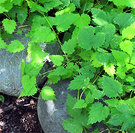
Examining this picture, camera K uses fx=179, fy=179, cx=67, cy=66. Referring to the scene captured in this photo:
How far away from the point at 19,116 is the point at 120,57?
1261 mm

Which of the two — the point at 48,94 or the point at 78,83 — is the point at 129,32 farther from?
the point at 48,94

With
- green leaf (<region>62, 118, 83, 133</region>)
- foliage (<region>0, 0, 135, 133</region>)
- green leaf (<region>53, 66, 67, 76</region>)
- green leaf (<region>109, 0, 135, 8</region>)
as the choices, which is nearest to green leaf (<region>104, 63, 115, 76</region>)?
foliage (<region>0, 0, 135, 133</region>)

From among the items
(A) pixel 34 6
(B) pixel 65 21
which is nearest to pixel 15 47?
(A) pixel 34 6

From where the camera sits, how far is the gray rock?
5.24ft

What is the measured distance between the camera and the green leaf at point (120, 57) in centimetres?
141

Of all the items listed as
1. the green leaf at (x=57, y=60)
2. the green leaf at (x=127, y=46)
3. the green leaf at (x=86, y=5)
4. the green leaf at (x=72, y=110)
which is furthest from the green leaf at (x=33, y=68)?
the green leaf at (x=86, y=5)

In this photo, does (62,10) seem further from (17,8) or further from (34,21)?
(17,8)

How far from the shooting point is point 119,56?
55.9 inches

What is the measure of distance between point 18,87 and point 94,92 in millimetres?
919

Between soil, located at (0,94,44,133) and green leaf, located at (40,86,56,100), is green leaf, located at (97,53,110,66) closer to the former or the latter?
green leaf, located at (40,86,56,100)

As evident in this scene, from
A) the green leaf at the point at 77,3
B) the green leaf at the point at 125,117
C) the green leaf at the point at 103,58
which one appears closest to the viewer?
the green leaf at the point at 125,117

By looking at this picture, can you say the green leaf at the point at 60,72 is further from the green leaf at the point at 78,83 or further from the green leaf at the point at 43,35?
the green leaf at the point at 43,35

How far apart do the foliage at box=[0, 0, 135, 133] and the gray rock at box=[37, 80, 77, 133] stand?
0.11m

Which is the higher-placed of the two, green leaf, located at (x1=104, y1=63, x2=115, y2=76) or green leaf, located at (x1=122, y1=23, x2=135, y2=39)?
green leaf, located at (x1=122, y1=23, x2=135, y2=39)
